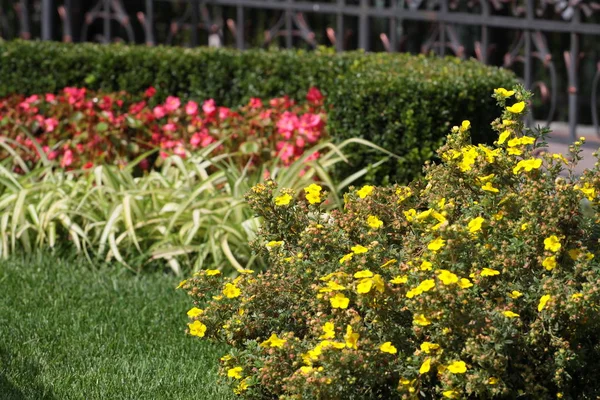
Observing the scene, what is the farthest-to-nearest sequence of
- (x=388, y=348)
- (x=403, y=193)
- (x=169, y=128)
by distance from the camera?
(x=169, y=128)
(x=403, y=193)
(x=388, y=348)

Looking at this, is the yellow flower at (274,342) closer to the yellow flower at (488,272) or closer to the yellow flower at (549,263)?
the yellow flower at (488,272)

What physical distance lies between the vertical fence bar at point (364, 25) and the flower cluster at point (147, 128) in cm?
142

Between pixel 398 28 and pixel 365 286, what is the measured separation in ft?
18.7

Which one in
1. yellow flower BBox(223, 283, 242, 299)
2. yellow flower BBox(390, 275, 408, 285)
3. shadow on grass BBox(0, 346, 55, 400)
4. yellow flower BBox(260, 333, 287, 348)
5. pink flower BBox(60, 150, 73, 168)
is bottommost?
shadow on grass BBox(0, 346, 55, 400)

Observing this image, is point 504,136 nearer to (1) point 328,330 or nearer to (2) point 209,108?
(1) point 328,330

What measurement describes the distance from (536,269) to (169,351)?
1638mm

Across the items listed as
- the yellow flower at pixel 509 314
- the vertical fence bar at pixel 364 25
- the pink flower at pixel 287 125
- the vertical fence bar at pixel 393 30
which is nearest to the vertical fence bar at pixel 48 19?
the vertical fence bar at pixel 364 25

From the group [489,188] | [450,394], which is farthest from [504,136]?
[450,394]

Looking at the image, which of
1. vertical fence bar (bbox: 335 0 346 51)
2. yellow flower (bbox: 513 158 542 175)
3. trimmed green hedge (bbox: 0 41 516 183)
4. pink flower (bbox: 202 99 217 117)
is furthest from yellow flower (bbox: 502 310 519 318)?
vertical fence bar (bbox: 335 0 346 51)

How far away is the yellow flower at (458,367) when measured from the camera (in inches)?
124

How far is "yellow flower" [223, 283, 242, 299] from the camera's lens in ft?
12.1

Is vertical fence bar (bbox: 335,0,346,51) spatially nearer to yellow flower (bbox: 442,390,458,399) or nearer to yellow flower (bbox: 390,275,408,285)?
yellow flower (bbox: 390,275,408,285)

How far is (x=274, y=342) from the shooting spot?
347cm

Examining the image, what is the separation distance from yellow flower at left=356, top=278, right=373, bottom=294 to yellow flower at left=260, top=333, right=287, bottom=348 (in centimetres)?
34
